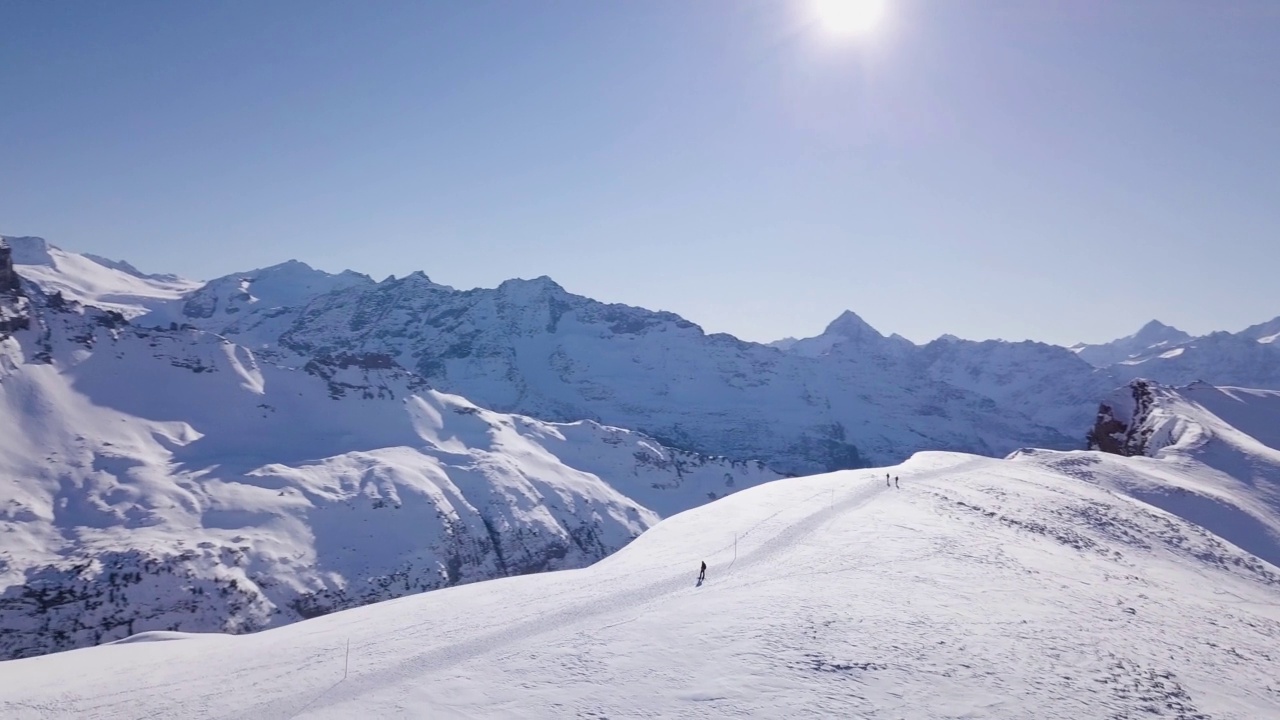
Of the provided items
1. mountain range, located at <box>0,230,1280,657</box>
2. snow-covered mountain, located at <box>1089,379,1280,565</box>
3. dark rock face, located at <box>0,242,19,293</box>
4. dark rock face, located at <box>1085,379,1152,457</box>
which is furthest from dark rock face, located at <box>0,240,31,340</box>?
dark rock face, located at <box>1085,379,1152,457</box>

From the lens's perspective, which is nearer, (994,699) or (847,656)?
(994,699)

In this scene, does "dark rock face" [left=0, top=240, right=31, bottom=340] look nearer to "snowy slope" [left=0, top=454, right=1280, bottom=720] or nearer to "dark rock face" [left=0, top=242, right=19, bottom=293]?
"dark rock face" [left=0, top=242, right=19, bottom=293]

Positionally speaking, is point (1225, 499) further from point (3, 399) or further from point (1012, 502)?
point (3, 399)

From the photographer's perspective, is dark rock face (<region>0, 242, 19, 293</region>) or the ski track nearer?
the ski track

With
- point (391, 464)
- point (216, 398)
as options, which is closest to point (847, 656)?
point (391, 464)

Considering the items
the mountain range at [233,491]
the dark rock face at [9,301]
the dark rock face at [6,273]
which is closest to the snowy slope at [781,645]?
the mountain range at [233,491]

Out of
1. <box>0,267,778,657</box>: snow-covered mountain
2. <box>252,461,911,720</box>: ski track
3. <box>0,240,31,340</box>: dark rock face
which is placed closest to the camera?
<box>252,461,911,720</box>: ski track

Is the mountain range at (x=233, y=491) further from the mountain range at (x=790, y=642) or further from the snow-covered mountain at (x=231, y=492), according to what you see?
the mountain range at (x=790, y=642)
